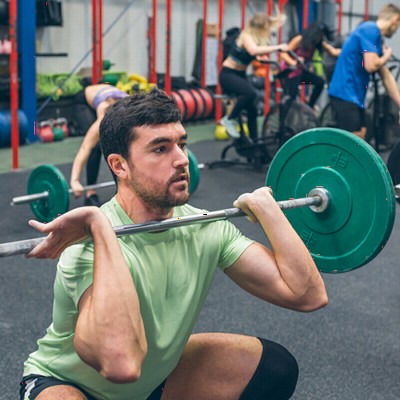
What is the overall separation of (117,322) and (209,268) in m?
0.35

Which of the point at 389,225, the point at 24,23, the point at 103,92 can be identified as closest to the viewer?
the point at 389,225

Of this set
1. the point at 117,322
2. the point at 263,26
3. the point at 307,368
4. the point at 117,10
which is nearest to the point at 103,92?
the point at 263,26

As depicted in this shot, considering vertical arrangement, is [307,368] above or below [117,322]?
below

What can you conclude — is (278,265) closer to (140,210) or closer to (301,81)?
(140,210)

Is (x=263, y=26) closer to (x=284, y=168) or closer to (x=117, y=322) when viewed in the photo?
(x=284, y=168)

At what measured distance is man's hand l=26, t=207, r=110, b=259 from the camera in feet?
4.12

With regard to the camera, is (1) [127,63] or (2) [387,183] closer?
(2) [387,183]

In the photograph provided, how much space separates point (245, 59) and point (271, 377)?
4164 millimetres

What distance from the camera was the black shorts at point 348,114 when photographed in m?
4.77

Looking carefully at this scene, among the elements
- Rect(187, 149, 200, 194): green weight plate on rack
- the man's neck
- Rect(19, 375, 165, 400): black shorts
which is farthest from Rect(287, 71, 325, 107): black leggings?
Rect(19, 375, 165, 400): black shorts

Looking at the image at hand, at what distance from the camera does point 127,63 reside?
8164 millimetres

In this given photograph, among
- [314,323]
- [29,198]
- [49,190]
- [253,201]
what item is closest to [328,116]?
[49,190]

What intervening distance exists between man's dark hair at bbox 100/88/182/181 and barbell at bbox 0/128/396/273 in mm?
257

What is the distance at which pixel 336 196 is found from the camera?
176 centimetres
